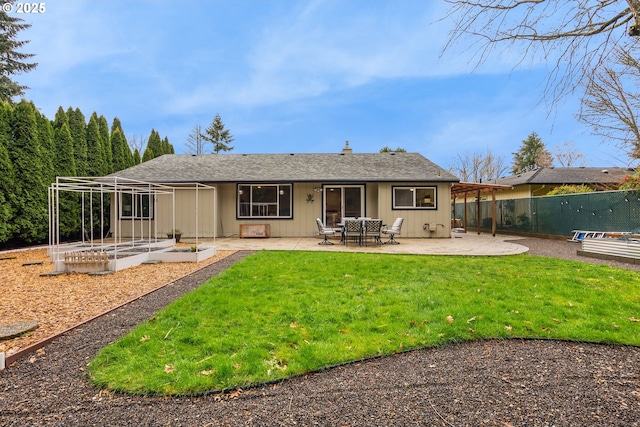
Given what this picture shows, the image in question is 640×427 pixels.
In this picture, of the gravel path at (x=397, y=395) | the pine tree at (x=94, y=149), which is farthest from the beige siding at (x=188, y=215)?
the gravel path at (x=397, y=395)

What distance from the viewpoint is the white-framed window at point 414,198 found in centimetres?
1291

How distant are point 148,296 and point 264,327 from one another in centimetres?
238

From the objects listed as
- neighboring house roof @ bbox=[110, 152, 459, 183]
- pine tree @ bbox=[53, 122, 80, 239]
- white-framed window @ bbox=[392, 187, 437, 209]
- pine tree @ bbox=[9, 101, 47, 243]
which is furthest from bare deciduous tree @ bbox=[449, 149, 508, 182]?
pine tree @ bbox=[9, 101, 47, 243]

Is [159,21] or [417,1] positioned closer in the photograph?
[417,1]

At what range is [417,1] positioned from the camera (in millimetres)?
3727

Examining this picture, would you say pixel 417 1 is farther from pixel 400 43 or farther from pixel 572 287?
pixel 572 287

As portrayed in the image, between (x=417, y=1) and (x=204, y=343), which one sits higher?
(x=417, y=1)

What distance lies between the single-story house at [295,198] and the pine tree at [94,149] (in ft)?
2.39

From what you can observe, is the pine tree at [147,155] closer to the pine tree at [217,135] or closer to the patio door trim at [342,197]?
the patio door trim at [342,197]

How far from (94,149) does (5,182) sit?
3997 mm

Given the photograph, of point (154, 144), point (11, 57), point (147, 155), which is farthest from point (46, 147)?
point (11, 57)

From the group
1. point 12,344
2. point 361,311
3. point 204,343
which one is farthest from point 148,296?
point 361,311

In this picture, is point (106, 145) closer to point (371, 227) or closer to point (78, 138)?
point (78, 138)

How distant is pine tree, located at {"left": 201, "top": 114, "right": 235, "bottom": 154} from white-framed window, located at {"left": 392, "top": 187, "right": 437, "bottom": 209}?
3290 centimetres
